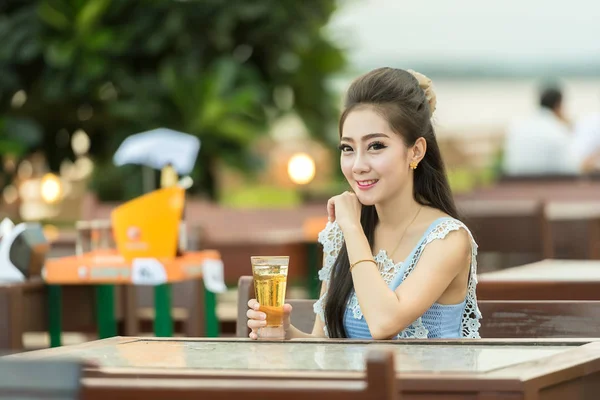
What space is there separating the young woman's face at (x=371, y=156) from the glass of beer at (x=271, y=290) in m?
0.33

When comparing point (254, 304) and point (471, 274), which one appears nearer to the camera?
point (254, 304)

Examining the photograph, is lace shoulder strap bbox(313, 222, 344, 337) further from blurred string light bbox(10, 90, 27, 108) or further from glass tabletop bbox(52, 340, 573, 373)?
blurred string light bbox(10, 90, 27, 108)

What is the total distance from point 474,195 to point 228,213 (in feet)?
4.69

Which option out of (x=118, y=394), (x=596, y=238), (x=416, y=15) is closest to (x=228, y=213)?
(x=596, y=238)

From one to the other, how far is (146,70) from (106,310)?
5037 mm

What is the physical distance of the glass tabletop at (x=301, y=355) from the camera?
1.46 meters

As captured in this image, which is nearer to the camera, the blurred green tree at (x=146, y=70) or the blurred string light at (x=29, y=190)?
the blurred green tree at (x=146, y=70)

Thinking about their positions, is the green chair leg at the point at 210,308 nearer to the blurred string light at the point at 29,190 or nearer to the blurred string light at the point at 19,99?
the blurred string light at the point at 29,190

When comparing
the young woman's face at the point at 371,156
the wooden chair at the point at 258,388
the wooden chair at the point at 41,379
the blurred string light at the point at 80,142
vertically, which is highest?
the blurred string light at the point at 80,142

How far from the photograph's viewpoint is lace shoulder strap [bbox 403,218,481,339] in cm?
214

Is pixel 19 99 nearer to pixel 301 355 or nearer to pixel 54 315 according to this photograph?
pixel 54 315

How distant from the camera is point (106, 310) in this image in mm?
4352

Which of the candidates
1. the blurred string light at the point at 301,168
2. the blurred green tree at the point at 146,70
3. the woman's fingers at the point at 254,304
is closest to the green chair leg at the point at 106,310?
the woman's fingers at the point at 254,304

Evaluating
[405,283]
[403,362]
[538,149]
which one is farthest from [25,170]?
Result: [403,362]
